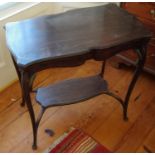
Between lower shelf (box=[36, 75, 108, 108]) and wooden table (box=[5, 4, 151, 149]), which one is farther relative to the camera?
lower shelf (box=[36, 75, 108, 108])

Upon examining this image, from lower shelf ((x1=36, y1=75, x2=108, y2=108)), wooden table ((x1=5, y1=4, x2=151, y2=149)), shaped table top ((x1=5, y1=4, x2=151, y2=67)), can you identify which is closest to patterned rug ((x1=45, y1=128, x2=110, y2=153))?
wooden table ((x1=5, y1=4, x2=151, y2=149))

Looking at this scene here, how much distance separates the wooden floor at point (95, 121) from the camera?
1.54 meters

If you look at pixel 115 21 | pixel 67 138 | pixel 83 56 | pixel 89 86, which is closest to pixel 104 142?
pixel 67 138

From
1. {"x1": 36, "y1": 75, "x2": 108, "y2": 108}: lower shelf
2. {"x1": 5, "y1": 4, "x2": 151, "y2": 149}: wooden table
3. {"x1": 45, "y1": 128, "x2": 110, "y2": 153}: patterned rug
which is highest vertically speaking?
{"x1": 5, "y1": 4, "x2": 151, "y2": 149}: wooden table

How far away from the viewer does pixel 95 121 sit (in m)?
1.68

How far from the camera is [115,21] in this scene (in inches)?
55.2

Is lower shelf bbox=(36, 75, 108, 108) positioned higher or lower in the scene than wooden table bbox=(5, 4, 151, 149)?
lower

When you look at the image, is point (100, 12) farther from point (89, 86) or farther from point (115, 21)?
point (89, 86)

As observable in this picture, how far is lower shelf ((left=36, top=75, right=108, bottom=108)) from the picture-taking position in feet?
4.84

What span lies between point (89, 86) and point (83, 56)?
18.1 inches

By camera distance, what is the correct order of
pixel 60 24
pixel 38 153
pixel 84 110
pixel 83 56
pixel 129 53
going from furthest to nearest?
pixel 129 53, pixel 84 110, pixel 38 153, pixel 60 24, pixel 83 56

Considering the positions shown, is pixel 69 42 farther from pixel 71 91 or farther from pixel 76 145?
pixel 76 145

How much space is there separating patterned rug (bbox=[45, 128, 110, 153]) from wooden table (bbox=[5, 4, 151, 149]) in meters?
0.14

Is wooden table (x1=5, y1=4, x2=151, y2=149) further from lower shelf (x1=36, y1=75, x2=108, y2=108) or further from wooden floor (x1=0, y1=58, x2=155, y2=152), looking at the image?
wooden floor (x1=0, y1=58, x2=155, y2=152)
